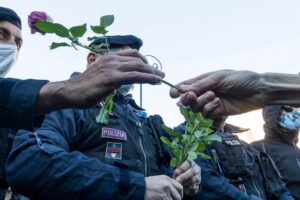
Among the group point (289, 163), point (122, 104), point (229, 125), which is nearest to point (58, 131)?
point (122, 104)

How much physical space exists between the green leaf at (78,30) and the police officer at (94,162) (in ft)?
1.58

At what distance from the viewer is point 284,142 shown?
4.65m

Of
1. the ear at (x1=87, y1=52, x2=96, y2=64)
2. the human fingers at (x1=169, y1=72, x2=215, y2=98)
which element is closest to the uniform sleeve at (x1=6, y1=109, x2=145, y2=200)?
the human fingers at (x1=169, y1=72, x2=215, y2=98)

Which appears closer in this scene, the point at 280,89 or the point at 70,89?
the point at 70,89

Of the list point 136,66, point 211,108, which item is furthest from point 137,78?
point 211,108

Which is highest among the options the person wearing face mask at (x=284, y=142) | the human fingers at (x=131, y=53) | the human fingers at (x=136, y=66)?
the human fingers at (x=131, y=53)

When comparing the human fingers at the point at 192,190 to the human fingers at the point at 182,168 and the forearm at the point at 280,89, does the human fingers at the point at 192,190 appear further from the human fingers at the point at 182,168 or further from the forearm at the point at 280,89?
the forearm at the point at 280,89

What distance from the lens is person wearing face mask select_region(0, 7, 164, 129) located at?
1.54 metres

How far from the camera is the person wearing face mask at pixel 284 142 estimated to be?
428 centimetres

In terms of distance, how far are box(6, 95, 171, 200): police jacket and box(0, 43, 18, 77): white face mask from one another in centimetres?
96

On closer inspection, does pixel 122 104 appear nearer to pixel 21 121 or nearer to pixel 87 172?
pixel 87 172

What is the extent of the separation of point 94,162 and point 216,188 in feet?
3.44

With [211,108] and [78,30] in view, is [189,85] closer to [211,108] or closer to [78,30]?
[211,108]

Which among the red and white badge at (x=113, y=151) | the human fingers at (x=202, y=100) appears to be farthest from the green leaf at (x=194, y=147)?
the red and white badge at (x=113, y=151)
